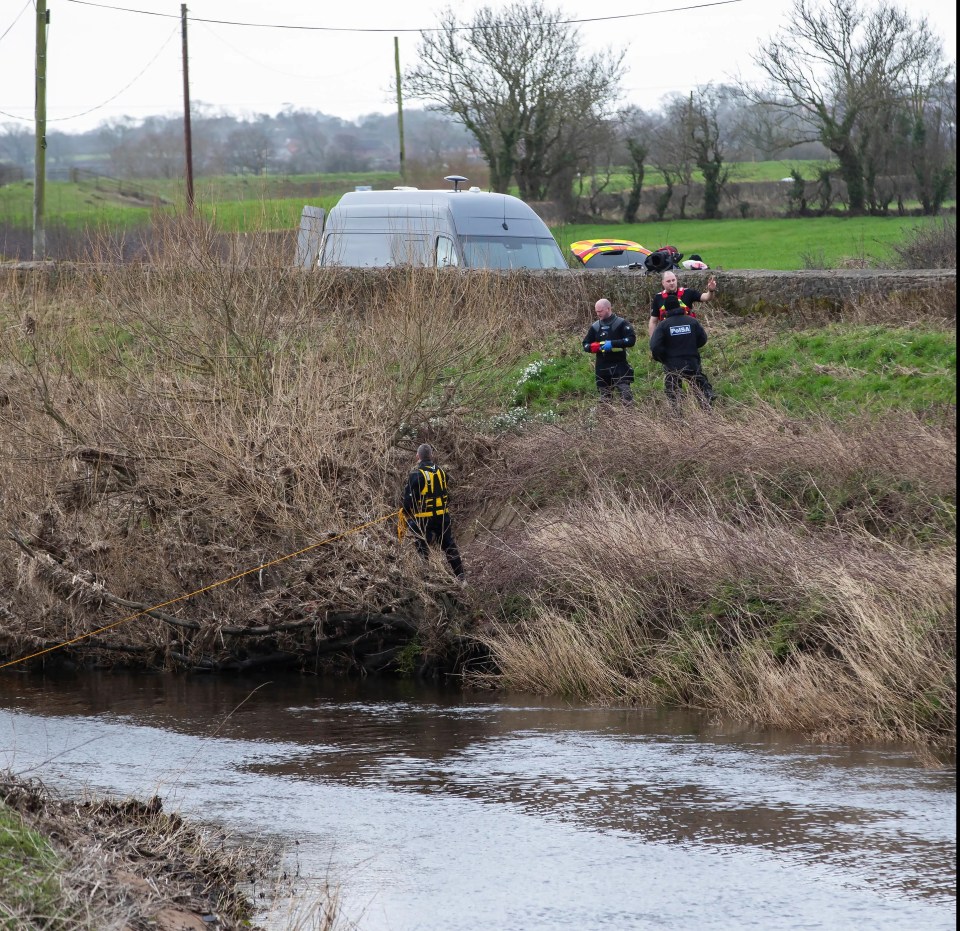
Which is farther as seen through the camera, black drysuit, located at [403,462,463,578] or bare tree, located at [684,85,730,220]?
bare tree, located at [684,85,730,220]

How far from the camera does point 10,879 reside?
6.26 meters

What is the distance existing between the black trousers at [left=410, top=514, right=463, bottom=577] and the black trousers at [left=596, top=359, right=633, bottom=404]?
335cm

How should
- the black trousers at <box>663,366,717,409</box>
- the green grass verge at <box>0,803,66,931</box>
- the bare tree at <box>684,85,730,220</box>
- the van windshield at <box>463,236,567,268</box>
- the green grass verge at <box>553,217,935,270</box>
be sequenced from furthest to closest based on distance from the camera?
1. the bare tree at <box>684,85,730,220</box>
2. the green grass verge at <box>553,217,935,270</box>
3. the van windshield at <box>463,236,567,268</box>
4. the black trousers at <box>663,366,717,409</box>
5. the green grass verge at <box>0,803,66,931</box>

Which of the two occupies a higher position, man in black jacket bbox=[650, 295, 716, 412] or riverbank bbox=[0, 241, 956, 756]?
man in black jacket bbox=[650, 295, 716, 412]

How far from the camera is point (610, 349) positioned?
626 inches

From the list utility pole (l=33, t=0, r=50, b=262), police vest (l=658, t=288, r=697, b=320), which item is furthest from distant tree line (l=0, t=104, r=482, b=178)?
police vest (l=658, t=288, r=697, b=320)

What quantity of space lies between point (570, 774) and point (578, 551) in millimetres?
3208

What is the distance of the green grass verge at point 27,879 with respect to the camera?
5.86 meters

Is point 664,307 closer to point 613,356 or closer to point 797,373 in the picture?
point 613,356

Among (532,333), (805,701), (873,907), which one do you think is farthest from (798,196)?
(873,907)

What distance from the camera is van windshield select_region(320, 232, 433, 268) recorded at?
55.9 feet

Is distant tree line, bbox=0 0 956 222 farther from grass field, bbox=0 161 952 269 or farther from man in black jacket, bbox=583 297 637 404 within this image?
man in black jacket, bbox=583 297 637 404

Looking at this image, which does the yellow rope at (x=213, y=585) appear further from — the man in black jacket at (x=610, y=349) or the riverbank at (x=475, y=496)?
the man in black jacket at (x=610, y=349)

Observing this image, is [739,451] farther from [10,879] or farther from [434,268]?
[10,879]
